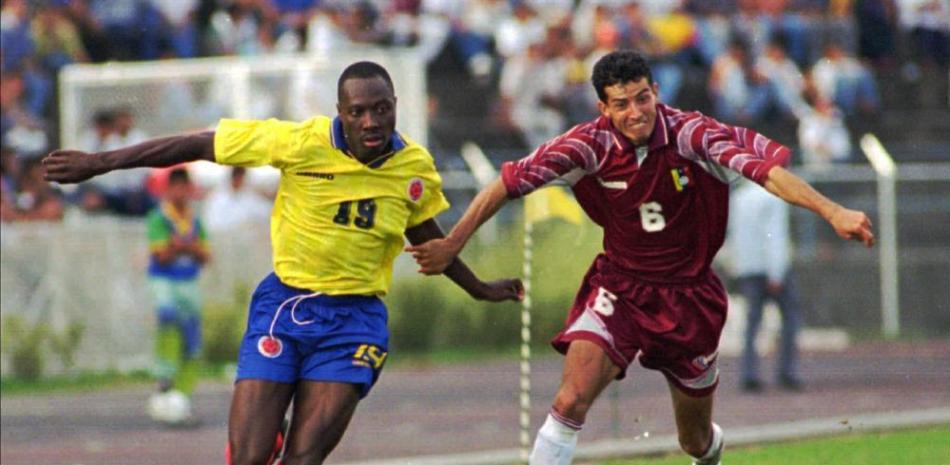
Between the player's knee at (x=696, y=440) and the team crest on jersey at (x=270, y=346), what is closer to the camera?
the team crest on jersey at (x=270, y=346)

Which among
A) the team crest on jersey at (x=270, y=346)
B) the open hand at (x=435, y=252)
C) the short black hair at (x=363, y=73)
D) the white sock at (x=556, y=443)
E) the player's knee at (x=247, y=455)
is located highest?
the short black hair at (x=363, y=73)

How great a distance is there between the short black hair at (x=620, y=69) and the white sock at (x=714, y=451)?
2185 millimetres

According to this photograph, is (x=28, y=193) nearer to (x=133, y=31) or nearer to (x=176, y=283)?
(x=133, y=31)

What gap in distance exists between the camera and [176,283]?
18188mm

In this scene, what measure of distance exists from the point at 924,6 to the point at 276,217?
74.5ft

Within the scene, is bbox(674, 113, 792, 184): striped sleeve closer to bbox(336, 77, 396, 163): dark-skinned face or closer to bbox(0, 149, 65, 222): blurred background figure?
bbox(336, 77, 396, 163): dark-skinned face

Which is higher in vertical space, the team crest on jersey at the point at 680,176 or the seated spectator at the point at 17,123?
the team crest on jersey at the point at 680,176

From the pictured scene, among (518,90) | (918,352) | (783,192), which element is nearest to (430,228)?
(783,192)

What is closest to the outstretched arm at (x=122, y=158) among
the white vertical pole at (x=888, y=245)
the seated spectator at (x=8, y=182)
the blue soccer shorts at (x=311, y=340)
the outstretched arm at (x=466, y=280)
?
the blue soccer shorts at (x=311, y=340)

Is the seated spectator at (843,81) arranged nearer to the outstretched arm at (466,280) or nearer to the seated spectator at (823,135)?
the seated spectator at (823,135)

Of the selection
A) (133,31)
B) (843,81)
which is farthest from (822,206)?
(843,81)

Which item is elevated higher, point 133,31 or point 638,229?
point 638,229

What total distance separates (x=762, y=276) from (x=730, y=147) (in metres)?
10.5

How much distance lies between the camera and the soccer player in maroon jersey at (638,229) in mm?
9961
